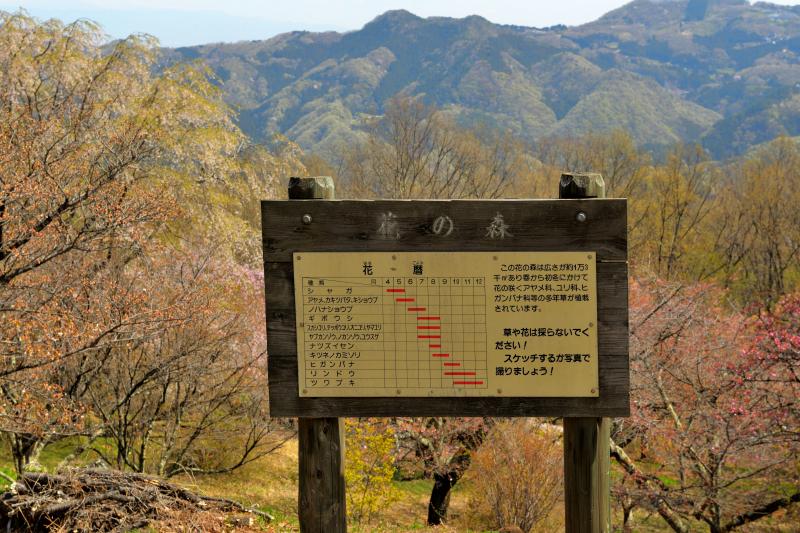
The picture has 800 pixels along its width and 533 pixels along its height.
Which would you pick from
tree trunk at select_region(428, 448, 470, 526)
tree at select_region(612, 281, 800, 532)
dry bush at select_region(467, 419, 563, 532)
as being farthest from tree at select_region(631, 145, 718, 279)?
dry bush at select_region(467, 419, 563, 532)

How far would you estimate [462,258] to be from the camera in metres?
3.54

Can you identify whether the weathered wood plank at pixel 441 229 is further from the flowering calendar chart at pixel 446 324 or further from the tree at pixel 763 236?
the tree at pixel 763 236

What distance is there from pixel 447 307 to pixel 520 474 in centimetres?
796

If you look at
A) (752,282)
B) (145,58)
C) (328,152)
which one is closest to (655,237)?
(752,282)

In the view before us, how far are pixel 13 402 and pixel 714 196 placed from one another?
40891 millimetres

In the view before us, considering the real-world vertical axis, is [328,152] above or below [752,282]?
above

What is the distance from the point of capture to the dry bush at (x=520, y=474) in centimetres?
1070

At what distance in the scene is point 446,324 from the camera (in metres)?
3.52

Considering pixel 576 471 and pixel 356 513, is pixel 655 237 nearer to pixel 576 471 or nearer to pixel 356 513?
pixel 356 513

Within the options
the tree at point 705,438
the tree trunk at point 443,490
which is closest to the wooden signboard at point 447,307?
the tree at point 705,438

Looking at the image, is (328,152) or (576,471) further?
(328,152)

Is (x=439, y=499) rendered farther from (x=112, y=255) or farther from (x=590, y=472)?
(x=590, y=472)

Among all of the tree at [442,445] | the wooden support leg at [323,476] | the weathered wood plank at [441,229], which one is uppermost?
the weathered wood plank at [441,229]

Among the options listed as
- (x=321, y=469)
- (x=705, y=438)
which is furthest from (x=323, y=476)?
(x=705, y=438)
